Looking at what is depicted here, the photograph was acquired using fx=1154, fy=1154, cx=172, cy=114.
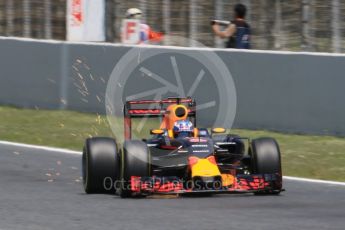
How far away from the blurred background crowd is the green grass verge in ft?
5.22

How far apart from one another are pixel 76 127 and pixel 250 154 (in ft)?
21.4

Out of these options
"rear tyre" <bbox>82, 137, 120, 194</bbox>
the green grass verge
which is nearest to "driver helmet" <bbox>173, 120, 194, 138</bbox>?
"rear tyre" <bbox>82, 137, 120, 194</bbox>

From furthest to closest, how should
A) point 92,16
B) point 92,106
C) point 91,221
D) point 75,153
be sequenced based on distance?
point 92,16
point 92,106
point 75,153
point 91,221

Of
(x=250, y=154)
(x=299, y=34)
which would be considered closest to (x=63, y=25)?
(x=299, y=34)

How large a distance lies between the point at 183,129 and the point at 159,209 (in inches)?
64.8

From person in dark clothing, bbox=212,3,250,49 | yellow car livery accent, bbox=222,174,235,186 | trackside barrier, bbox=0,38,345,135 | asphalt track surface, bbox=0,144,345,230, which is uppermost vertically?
person in dark clothing, bbox=212,3,250,49

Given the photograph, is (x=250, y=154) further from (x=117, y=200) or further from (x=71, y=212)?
(x=71, y=212)

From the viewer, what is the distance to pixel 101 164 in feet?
38.3

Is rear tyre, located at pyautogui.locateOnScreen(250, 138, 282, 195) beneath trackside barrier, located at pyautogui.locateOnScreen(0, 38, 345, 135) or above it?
beneath

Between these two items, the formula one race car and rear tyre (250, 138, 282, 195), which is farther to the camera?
rear tyre (250, 138, 282, 195)

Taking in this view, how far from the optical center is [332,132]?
640 inches

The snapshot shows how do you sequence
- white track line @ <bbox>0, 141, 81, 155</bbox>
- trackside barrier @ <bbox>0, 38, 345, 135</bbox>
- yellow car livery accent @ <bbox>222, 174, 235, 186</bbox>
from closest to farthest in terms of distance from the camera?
yellow car livery accent @ <bbox>222, 174, 235, 186</bbox>
white track line @ <bbox>0, 141, 81, 155</bbox>
trackside barrier @ <bbox>0, 38, 345, 135</bbox>

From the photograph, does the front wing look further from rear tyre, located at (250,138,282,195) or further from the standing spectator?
the standing spectator

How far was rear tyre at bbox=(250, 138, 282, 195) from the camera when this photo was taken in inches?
462
